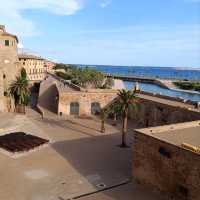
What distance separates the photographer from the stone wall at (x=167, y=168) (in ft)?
A: 64.2

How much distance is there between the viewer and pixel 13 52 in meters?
55.2

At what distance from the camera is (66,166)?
27812mm

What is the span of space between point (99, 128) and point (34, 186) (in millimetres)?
19607

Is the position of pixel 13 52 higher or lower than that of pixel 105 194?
higher

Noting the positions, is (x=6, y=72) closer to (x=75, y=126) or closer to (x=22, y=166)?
(x=75, y=126)

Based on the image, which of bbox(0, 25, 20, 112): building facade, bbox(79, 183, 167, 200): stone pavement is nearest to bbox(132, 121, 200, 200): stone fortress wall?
bbox(79, 183, 167, 200): stone pavement

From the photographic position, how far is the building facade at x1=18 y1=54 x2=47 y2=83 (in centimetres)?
8860

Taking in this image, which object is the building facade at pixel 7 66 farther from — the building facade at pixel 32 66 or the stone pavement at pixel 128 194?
the stone pavement at pixel 128 194

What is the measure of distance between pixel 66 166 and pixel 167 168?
10.2m

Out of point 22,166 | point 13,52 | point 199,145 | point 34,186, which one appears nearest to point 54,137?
point 22,166

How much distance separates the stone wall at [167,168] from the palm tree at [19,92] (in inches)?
1246

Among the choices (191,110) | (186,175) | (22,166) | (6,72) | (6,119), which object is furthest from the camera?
(6,72)

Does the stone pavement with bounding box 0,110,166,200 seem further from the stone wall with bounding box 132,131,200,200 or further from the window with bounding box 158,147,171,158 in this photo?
the window with bounding box 158,147,171,158

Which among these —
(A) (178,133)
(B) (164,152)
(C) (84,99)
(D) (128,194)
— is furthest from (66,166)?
(C) (84,99)
